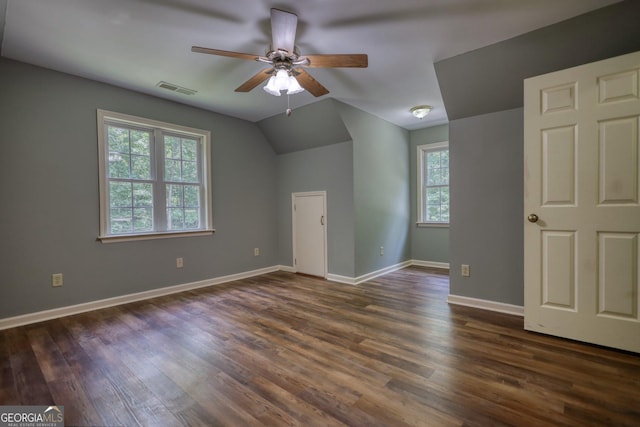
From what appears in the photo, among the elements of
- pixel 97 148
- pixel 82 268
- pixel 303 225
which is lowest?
pixel 82 268

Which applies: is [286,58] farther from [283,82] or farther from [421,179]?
[421,179]

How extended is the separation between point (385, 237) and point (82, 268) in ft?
13.3

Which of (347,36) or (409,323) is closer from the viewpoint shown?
(347,36)

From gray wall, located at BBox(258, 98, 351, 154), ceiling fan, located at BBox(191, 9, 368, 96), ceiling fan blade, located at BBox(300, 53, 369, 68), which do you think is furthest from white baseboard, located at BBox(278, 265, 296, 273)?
ceiling fan blade, located at BBox(300, 53, 369, 68)

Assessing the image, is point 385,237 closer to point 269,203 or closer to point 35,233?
point 269,203

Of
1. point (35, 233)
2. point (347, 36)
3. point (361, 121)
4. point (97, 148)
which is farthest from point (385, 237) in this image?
point (35, 233)

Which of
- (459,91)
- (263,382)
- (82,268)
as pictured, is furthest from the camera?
(82,268)

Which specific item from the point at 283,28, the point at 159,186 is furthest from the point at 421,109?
the point at 159,186

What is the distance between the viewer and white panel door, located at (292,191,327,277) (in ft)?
14.8

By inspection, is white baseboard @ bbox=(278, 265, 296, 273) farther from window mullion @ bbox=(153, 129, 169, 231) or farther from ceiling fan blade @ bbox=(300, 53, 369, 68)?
ceiling fan blade @ bbox=(300, 53, 369, 68)

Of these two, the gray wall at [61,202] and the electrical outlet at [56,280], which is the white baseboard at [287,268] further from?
the electrical outlet at [56,280]

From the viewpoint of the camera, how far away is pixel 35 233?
2822 millimetres

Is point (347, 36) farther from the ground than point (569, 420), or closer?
farther from the ground

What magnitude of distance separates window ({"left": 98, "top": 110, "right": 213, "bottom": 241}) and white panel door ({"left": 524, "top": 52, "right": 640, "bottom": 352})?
3.89 m
